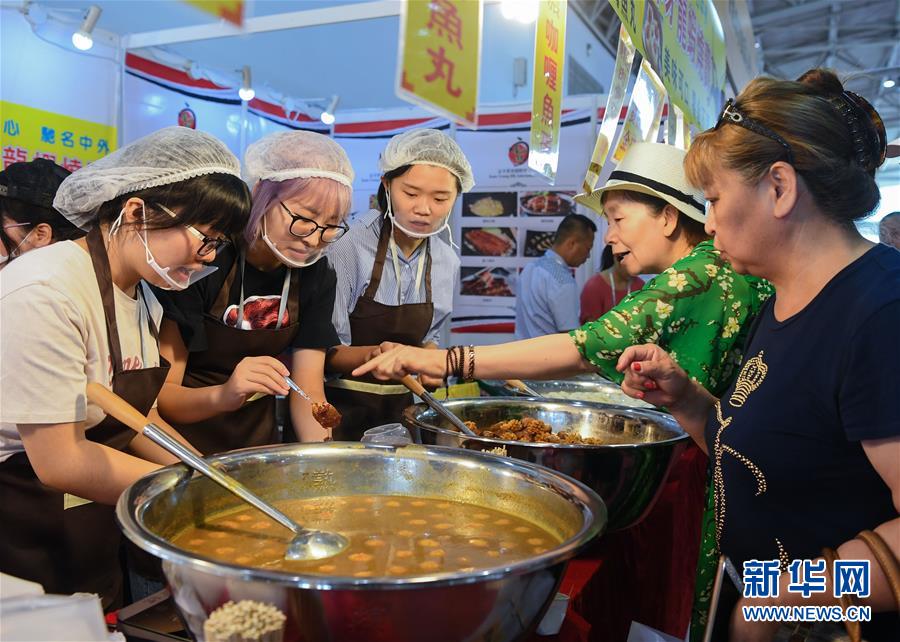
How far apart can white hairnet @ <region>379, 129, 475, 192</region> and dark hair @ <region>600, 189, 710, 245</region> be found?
0.90 metres

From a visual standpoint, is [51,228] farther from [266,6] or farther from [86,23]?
[266,6]

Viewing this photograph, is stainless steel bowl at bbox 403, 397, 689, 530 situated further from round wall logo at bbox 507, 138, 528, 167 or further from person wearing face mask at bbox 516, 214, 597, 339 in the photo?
round wall logo at bbox 507, 138, 528, 167

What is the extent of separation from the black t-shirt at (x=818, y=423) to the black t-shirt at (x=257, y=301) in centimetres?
146

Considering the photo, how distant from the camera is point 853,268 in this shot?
53.4 inches

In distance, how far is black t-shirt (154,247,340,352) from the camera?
2098 mm

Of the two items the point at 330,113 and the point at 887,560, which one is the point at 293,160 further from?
the point at 330,113

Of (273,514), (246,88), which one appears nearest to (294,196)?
(273,514)

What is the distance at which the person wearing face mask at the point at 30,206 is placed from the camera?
2844mm

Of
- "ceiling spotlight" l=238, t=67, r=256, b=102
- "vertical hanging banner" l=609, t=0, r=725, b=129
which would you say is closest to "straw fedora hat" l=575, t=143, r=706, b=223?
"vertical hanging banner" l=609, t=0, r=725, b=129

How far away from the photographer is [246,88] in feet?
19.7

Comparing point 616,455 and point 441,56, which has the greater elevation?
point 441,56

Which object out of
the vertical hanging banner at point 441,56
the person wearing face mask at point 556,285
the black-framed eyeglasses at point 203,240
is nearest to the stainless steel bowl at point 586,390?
the vertical hanging banner at point 441,56

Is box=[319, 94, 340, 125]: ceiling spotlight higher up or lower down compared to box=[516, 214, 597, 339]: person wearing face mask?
higher up

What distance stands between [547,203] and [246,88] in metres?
2.77
